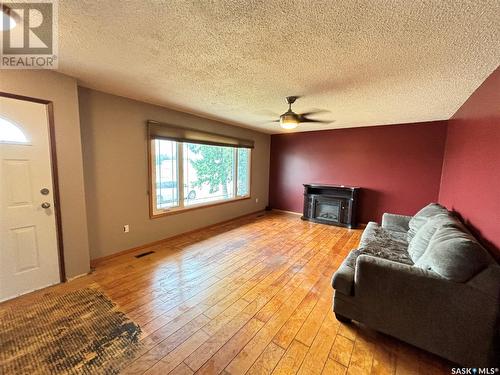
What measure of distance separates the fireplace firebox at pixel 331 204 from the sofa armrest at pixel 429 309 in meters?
3.22

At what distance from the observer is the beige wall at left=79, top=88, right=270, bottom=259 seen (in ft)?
8.87

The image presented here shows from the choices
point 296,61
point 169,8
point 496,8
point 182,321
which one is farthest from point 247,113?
point 182,321

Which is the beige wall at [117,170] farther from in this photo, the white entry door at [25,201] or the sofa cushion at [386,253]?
the sofa cushion at [386,253]

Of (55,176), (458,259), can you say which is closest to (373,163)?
(458,259)

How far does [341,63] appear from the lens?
1858 mm

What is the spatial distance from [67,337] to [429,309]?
269 cm

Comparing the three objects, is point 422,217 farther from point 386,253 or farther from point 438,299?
point 438,299

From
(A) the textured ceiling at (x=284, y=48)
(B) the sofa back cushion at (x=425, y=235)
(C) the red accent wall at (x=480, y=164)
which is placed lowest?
(B) the sofa back cushion at (x=425, y=235)

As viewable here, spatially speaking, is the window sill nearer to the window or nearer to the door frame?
the window

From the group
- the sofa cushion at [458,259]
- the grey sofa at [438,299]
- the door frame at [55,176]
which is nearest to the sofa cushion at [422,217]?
the grey sofa at [438,299]

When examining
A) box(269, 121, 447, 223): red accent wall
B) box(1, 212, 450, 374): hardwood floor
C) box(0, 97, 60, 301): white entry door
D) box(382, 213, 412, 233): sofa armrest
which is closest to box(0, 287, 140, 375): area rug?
box(1, 212, 450, 374): hardwood floor

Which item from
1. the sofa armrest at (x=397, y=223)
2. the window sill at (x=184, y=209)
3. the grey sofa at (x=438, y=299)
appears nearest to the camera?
the grey sofa at (x=438, y=299)

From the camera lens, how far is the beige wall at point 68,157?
211 centimetres

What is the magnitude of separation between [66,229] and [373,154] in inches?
214
